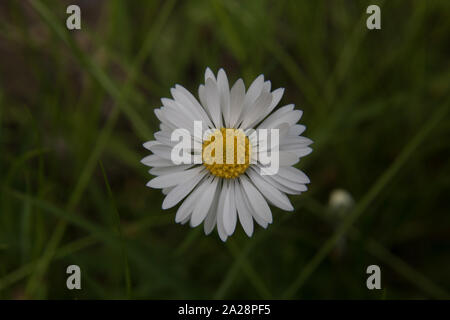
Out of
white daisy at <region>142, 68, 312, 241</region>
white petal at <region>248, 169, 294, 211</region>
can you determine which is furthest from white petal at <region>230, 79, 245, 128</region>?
white petal at <region>248, 169, 294, 211</region>

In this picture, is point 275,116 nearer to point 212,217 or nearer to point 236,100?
point 236,100

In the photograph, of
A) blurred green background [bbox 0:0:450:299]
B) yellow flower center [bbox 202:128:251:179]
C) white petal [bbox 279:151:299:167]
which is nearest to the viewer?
white petal [bbox 279:151:299:167]

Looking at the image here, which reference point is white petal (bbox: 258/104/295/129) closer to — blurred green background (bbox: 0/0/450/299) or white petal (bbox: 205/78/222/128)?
white petal (bbox: 205/78/222/128)

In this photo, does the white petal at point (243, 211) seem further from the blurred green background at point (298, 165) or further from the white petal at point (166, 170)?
the blurred green background at point (298, 165)

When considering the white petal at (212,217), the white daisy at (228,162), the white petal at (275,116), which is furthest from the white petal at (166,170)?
the white petal at (275,116)

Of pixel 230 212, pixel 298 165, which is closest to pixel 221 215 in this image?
pixel 230 212
